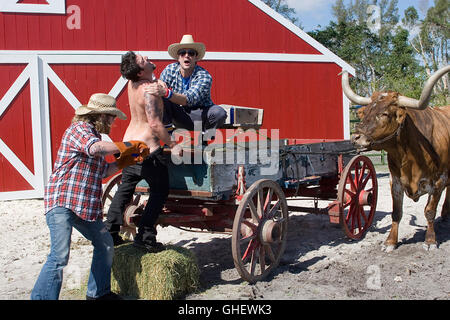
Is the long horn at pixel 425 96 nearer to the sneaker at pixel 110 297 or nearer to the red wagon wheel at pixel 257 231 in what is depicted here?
the red wagon wheel at pixel 257 231

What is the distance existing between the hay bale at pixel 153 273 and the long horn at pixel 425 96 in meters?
2.82

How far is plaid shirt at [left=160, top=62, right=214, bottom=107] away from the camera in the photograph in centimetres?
446

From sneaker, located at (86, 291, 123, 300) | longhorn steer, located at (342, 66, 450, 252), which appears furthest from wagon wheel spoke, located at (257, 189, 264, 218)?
sneaker, located at (86, 291, 123, 300)

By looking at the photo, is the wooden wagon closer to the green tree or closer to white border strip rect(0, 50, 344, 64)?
white border strip rect(0, 50, 344, 64)

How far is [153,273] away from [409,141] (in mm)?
3174

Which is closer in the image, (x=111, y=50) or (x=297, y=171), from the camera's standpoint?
(x=297, y=171)

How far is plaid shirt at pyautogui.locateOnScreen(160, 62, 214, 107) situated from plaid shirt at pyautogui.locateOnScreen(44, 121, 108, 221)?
1.26 m

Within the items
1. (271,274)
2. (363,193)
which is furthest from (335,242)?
(271,274)

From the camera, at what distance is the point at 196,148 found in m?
4.37

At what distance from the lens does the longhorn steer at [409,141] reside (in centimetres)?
483

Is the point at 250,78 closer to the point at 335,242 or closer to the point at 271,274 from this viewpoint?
the point at 335,242

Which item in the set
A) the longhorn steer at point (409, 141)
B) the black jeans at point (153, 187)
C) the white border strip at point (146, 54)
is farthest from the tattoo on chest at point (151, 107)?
the white border strip at point (146, 54)

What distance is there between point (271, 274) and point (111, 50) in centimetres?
662
